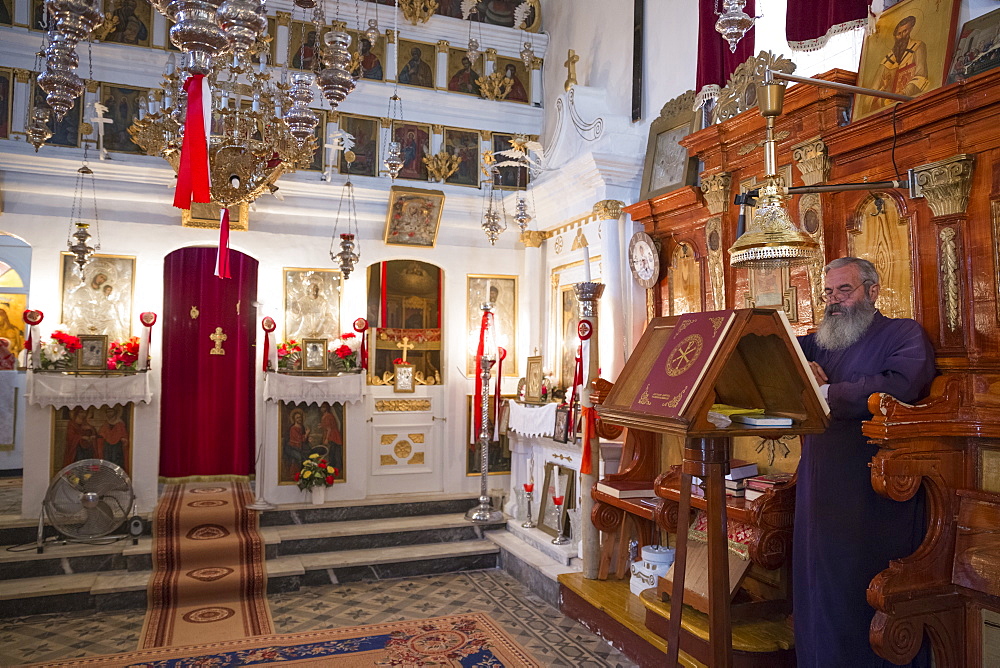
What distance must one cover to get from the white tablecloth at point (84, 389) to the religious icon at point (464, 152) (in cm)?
424

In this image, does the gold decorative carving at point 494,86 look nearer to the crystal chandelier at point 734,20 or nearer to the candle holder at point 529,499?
the candle holder at point 529,499

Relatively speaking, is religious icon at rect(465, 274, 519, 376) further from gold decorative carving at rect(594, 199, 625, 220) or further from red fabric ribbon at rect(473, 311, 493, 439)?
gold decorative carving at rect(594, 199, 625, 220)

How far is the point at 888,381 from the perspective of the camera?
3535 mm

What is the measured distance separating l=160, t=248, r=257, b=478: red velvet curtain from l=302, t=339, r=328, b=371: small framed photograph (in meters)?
1.06

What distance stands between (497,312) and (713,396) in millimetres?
6566

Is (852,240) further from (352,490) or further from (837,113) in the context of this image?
(352,490)

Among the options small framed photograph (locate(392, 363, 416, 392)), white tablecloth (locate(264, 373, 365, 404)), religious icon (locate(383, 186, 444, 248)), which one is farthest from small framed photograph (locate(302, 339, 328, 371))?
religious icon (locate(383, 186, 444, 248))

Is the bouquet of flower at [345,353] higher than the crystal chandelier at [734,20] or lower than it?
lower

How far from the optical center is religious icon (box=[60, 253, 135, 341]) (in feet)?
25.3

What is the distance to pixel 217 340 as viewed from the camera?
28.8 feet

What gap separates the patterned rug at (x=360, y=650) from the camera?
4.82 m

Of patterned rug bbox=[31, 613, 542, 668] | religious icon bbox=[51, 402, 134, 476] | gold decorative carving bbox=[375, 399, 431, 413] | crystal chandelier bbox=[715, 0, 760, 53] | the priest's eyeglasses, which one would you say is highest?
crystal chandelier bbox=[715, 0, 760, 53]

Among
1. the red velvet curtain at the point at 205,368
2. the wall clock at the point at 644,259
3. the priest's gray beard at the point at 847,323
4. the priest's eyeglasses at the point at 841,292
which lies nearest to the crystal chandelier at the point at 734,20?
the priest's eyeglasses at the point at 841,292

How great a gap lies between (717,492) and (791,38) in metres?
3.66
